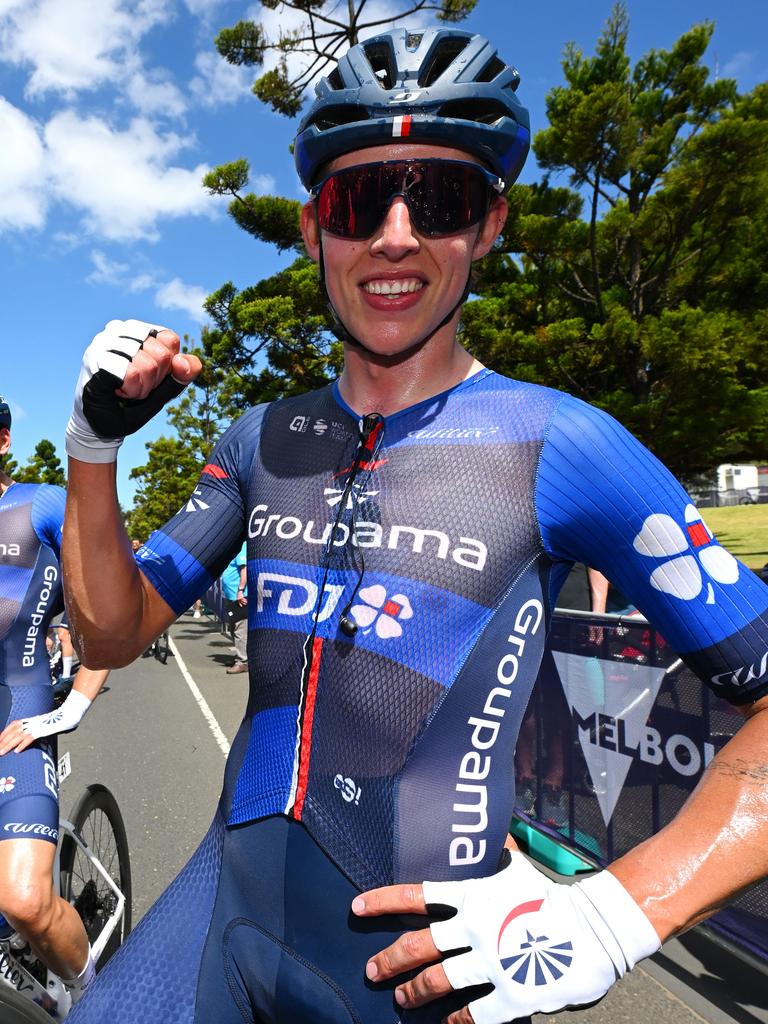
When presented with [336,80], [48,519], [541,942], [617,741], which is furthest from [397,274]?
[617,741]

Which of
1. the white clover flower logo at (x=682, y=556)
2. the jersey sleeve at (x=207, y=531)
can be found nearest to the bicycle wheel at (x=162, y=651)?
the jersey sleeve at (x=207, y=531)

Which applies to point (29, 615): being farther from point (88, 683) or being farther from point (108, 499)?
point (108, 499)

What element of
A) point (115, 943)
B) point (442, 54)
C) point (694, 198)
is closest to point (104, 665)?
point (442, 54)

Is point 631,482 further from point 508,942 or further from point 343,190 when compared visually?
point 343,190

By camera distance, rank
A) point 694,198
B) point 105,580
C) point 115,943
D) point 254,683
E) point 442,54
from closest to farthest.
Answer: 1. point 105,580
2. point 254,683
3. point 442,54
4. point 115,943
5. point 694,198

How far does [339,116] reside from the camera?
5.69 ft

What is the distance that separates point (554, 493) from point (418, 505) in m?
0.27

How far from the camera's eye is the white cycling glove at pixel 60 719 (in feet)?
9.60

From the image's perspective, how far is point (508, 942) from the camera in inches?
42.6

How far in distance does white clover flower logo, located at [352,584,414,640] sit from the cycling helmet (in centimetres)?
99

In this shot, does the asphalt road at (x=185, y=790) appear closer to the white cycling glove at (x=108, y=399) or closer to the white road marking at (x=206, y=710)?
the white road marking at (x=206, y=710)

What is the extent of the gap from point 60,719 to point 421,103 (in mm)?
2647

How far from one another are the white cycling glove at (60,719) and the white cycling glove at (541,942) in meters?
2.29

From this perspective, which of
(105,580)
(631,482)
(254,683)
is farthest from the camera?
(254,683)
